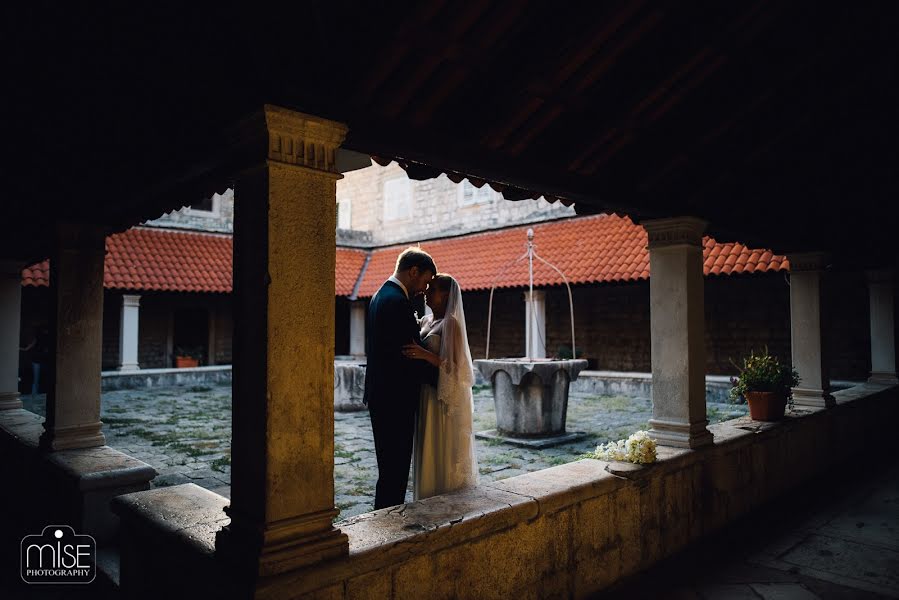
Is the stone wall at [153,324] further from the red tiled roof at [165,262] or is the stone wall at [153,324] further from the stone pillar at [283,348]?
the stone pillar at [283,348]

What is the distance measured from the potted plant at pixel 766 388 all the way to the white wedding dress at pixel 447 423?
320 centimetres

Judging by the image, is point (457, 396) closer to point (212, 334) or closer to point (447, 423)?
point (447, 423)

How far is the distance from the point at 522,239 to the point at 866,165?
10.4 m

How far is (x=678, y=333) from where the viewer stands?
13.3 feet

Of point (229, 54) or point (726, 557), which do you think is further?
point (726, 557)

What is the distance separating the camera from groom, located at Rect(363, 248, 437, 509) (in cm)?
328

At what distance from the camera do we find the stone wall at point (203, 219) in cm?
1517

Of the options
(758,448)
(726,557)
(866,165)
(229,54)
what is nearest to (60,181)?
(229,54)

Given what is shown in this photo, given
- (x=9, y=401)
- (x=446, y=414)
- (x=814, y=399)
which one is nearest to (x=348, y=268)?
(x=9, y=401)

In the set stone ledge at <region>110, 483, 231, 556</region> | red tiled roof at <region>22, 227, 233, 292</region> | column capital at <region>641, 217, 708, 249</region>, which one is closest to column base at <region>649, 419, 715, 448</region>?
column capital at <region>641, 217, 708, 249</region>

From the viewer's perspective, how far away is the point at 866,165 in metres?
4.53

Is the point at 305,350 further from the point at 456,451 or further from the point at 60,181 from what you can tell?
the point at 60,181

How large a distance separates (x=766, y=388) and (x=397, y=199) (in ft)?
53.4

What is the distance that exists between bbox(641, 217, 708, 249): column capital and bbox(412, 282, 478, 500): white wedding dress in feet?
5.41
